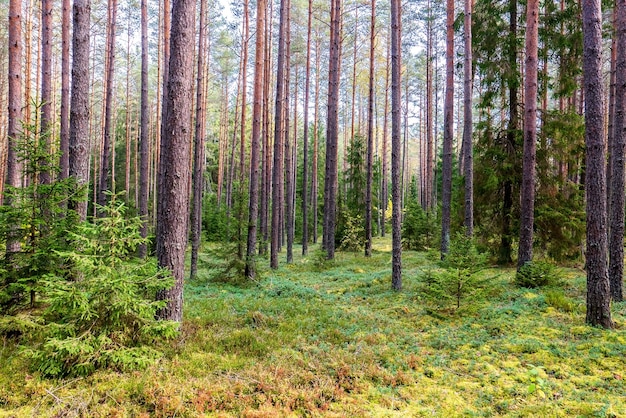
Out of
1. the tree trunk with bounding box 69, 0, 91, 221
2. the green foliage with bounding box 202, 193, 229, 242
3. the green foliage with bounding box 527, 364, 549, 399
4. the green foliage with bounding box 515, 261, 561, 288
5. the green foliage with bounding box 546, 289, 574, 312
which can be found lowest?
the green foliage with bounding box 527, 364, 549, 399

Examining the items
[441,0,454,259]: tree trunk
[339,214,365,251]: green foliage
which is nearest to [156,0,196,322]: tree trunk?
[441,0,454,259]: tree trunk

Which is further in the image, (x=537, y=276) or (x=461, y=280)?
(x=537, y=276)

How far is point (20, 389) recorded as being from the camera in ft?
11.7

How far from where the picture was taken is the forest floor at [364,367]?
357 cm

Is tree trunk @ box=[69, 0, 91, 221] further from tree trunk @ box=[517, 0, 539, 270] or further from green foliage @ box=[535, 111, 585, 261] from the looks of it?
green foliage @ box=[535, 111, 585, 261]

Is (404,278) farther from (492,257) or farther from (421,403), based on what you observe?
(421,403)

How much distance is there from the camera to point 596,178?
19.1 feet

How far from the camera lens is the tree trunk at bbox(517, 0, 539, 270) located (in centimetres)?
877

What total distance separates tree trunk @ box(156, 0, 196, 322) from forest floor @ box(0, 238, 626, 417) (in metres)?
0.99

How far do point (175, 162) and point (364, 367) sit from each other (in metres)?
3.88

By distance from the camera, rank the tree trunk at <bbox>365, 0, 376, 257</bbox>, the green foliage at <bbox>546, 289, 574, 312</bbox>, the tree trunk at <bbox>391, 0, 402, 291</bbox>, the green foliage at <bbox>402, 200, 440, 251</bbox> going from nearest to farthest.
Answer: the green foliage at <bbox>546, 289, 574, 312</bbox> < the tree trunk at <bbox>391, 0, 402, 291</bbox> < the tree trunk at <bbox>365, 0, 376, 257</bbox> < the green foliage at <bbox>402, 200, 440, 251</bbox>

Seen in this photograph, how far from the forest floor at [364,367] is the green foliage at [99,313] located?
195 mm

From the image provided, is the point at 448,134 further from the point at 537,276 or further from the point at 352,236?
the point at 352,236

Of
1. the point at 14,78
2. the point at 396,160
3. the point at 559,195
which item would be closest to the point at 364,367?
the point at 396,160
